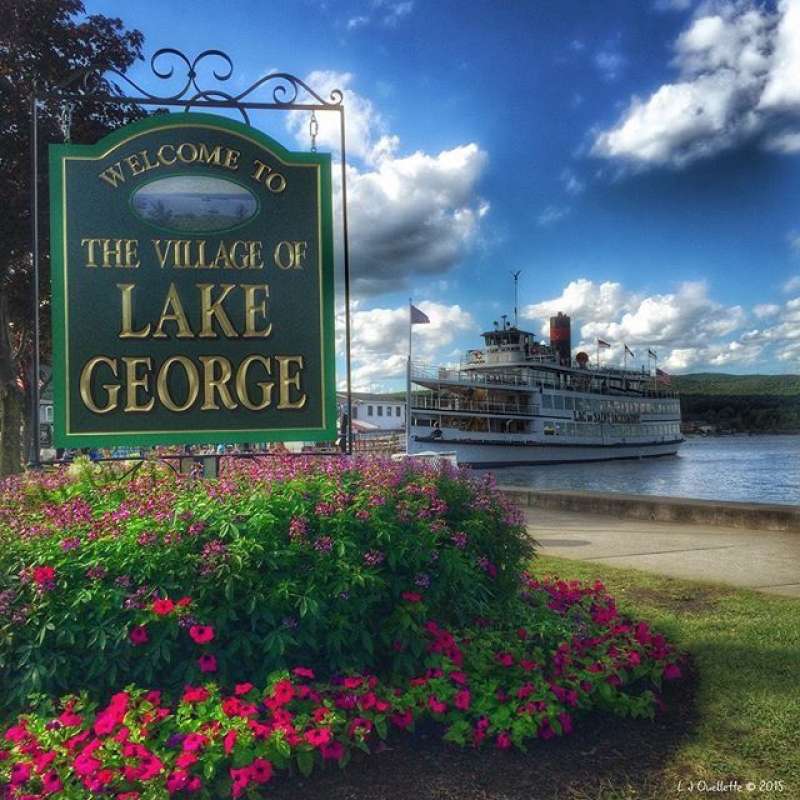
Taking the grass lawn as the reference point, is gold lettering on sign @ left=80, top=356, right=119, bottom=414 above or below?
above

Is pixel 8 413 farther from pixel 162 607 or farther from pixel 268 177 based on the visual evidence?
pixel 162 607

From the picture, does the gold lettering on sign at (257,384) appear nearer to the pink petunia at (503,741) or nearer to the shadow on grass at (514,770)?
the shadow on grass at (514,770)

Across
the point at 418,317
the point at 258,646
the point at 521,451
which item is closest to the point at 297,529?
the point at 258,646

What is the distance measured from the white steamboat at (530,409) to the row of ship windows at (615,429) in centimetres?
8

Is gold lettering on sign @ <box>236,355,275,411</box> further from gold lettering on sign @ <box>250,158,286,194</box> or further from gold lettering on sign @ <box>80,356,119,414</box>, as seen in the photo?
gold lettering on sign @ <box>250,158,286,194</box>

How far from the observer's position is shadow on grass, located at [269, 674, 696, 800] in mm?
2666

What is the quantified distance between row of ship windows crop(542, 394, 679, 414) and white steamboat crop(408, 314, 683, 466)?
0.08m

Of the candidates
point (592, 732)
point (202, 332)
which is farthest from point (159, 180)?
point (592, 732)

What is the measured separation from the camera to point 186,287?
169 inches

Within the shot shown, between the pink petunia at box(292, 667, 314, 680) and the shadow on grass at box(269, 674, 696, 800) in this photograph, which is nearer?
the shadow on grass at box(269, 674, 696, 800)

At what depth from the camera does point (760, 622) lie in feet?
15.4

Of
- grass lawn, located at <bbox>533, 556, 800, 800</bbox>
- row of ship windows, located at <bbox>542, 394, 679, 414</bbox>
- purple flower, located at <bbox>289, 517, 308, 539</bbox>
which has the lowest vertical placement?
grass lawn, located at <bbox>533, 556, 800, 800</bbox>

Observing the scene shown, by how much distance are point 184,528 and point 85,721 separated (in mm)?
804

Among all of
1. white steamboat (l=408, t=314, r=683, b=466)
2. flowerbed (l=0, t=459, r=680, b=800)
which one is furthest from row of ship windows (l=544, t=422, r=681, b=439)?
flowerbed (l=0, t=459, r=680, b=800)
